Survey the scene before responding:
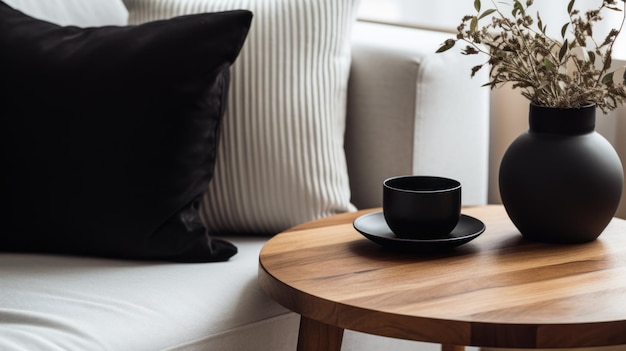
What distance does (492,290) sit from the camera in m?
1.02

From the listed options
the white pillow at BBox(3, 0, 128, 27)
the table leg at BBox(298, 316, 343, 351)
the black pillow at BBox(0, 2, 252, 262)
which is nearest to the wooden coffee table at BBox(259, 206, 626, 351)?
the table leg at BBox(298, 316, 343, 351)

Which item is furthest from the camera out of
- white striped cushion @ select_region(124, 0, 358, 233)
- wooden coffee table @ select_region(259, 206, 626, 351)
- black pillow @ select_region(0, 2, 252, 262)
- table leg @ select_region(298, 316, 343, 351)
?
white striped cushion @ select_region(124, 0, 358, 233)

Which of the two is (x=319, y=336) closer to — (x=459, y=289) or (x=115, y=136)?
(x=459, y=289)

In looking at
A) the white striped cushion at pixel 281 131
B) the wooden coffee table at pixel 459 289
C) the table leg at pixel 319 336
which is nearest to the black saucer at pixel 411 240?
the wooden coffee table at pixel 459 289

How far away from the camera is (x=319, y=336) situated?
1.14 m

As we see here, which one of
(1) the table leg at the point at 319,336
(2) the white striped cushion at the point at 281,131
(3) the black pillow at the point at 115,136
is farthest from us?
(2) the white striped cushion at the point at 281,131

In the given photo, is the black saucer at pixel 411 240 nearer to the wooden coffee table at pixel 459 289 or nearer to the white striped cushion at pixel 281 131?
the wooden coffee table at pixel 459 289

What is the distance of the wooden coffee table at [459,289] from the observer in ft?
3.02

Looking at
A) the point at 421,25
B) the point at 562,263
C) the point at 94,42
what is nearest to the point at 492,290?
the point at 562,263

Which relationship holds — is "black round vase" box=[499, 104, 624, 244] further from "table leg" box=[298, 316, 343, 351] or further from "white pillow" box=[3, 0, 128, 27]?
"white pillow" box=[3, 0, 128, 27]

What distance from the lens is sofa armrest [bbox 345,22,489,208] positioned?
163cm

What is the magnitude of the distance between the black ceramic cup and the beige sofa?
26 centimetres

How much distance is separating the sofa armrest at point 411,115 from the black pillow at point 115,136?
0.35m

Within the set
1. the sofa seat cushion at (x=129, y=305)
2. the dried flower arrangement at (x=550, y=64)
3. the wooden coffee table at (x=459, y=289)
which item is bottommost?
the sofa seat cushion at (x=129, y=305)
